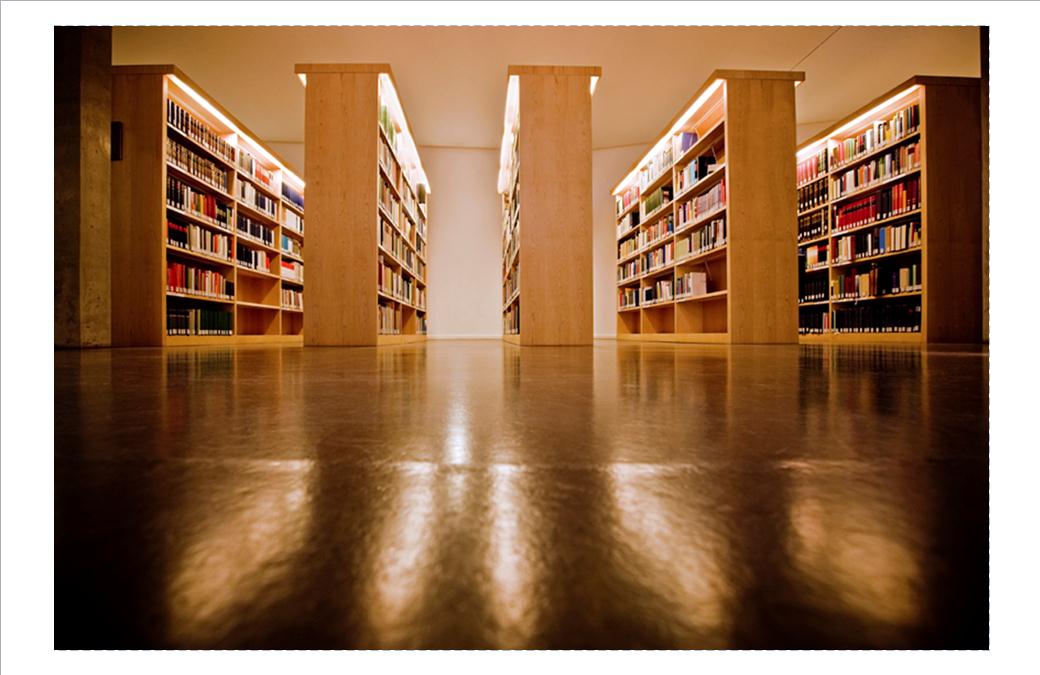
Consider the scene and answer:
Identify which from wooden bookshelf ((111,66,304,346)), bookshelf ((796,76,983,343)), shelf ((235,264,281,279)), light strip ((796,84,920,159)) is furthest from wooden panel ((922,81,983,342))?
shelf ((235,264,281,279))

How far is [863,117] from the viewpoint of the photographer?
6.25 metres

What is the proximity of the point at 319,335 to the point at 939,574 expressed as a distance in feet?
16.4

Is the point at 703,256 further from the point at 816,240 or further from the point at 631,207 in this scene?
the point at 631,207

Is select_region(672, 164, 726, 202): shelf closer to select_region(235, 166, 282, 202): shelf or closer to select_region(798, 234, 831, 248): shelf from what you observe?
select_region(798, 234, 831, 248): shelf

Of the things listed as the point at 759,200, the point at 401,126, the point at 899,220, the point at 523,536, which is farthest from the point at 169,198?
the point at 899,220

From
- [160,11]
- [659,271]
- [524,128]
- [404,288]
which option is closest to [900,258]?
[659,271]

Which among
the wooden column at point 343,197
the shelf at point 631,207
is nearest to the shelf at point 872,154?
the shelf at point 631,207

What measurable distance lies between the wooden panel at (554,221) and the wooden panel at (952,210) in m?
3.55

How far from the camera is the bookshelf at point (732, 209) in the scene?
202 inches

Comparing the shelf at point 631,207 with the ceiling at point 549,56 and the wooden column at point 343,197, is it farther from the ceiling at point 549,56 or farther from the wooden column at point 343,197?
the wooden column at point 343,197

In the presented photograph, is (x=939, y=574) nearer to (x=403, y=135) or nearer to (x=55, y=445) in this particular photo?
(x=55, y=445)

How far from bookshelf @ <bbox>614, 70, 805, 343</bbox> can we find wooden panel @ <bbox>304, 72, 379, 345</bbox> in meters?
3.26

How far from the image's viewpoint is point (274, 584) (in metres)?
0.25

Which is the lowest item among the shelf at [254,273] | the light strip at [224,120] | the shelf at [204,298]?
the shelf at [204,298]
